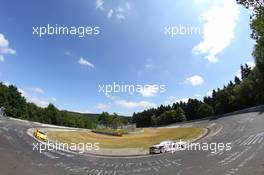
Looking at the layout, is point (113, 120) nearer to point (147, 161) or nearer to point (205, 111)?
point (147, 161)

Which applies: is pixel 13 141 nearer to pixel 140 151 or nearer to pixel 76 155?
pixel 76 155

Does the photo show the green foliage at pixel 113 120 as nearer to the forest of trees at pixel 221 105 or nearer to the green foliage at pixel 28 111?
the forest of trees at pixel 221 105

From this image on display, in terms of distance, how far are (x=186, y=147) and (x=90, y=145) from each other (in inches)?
627

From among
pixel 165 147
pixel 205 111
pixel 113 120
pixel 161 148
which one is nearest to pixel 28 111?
pixel 205 111

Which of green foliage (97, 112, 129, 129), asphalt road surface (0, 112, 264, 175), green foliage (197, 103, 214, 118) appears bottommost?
asphalt road surface (0, 112, 264, 175)

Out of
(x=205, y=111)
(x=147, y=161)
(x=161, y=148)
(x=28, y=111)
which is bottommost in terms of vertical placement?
(x=147, y=161)

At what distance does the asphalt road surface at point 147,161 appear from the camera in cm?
3838

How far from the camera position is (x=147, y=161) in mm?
47719

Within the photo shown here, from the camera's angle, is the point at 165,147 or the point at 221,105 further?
the point at 221,105

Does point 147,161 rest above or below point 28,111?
below

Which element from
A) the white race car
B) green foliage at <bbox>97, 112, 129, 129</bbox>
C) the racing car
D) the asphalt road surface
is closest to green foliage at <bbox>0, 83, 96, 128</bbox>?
green foliage at <bbox>97, 112, 129, 129</bbox>

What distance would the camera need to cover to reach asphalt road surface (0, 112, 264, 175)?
3838 cm

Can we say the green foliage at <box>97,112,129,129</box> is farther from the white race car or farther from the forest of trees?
the white race car

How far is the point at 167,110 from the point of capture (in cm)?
10769
